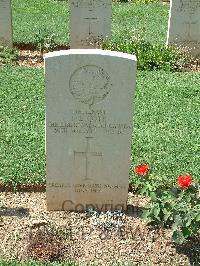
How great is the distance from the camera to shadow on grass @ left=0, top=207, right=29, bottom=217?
505 cm

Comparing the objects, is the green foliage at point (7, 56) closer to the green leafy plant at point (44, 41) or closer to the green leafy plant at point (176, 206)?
the green leafy plant at point (44, 41)

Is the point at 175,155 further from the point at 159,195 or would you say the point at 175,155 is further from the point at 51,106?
the point at 51,106

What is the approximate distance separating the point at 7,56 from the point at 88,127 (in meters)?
5.63

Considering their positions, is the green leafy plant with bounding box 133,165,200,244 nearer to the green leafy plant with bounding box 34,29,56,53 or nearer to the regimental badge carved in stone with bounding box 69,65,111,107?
the regimental badge carved in stone with bounding box 69,65,111,107

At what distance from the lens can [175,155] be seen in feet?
20.4

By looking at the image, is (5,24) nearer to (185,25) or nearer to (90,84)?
(185,25)

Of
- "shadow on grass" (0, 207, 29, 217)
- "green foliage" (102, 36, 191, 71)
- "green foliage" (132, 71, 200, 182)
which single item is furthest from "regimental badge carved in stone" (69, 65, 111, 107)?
"green foliage" (102, 36, 191, 71)

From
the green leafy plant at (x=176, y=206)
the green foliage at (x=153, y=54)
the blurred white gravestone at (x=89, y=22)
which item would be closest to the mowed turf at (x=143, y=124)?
the green foliage at (x=153, y=54)

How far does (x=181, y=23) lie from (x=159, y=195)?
6.34m

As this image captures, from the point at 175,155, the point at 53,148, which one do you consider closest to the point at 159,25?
the point at 175,155

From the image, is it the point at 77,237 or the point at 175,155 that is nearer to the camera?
the point at 77,237

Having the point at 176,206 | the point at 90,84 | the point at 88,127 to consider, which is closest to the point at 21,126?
the point at 88,127

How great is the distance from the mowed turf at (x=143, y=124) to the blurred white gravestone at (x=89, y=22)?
5.45 feet

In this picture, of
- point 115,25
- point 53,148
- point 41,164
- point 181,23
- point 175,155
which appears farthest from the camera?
point 115,25
